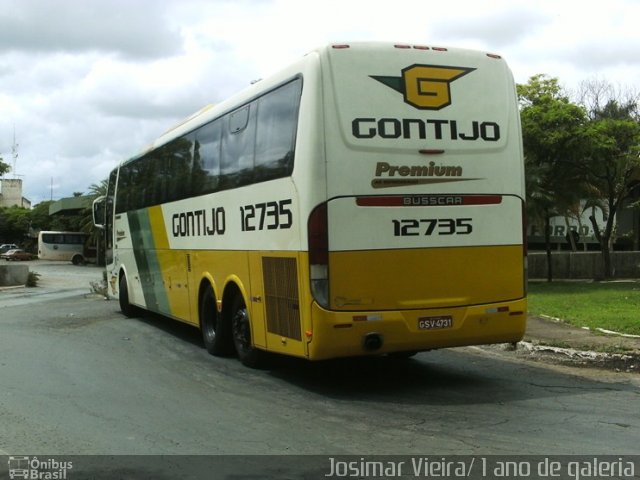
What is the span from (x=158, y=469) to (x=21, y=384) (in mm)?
3934

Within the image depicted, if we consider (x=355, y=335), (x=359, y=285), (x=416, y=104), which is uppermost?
(x=416, y=104)

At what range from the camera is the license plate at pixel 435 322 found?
24.5 ft

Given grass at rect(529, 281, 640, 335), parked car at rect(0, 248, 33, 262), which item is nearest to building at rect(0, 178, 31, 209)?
parked car at rect(0, 248, 33, 262)

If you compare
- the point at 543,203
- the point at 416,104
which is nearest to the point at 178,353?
the point at 416,104

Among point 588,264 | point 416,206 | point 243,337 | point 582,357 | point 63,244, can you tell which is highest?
point 63,244

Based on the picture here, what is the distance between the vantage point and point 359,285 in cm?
727

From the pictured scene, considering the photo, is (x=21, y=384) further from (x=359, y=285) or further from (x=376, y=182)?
(x=376, y=182)

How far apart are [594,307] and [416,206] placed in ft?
32.1

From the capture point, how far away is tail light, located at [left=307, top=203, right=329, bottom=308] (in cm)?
716

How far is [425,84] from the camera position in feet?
24.9

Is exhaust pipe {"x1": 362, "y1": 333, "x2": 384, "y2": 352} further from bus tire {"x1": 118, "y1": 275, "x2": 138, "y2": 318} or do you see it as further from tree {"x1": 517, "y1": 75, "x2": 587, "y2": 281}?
tree {"x1": 517, "y1": 75, "x2": 587, "y2": 281}

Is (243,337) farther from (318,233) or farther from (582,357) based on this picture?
(582,357)

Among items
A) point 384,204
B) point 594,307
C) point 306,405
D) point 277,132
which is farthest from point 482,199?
point 594,307

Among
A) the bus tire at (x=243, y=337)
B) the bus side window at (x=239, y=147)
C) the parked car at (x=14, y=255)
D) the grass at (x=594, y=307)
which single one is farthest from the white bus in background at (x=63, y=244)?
the bus tire at (x=243, y=337)
